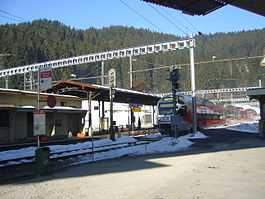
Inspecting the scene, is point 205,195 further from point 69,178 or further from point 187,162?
point 187,162

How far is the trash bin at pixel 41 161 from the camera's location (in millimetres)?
13922

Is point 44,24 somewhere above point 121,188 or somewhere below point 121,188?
above

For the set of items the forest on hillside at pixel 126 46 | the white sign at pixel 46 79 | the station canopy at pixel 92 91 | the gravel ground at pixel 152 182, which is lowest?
the gravel ground at pixel 152 182

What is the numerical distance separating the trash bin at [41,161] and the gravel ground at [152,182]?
0.45m

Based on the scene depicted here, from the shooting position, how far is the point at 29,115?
36.4 metres

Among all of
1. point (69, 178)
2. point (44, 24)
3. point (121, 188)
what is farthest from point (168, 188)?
point (44, 24)

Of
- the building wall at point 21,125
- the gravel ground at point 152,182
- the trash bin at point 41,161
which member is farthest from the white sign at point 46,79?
the building wall at point 21,125

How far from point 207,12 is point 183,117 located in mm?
25925

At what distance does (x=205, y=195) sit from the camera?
9.74m

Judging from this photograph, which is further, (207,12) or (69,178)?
(207,12)

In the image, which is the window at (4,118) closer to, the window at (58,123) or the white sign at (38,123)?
the window at (58,123)

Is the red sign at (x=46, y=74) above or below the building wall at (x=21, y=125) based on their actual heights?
above

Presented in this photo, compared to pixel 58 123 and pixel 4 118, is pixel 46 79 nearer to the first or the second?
pixel 4 118

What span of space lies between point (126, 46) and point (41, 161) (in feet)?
256
